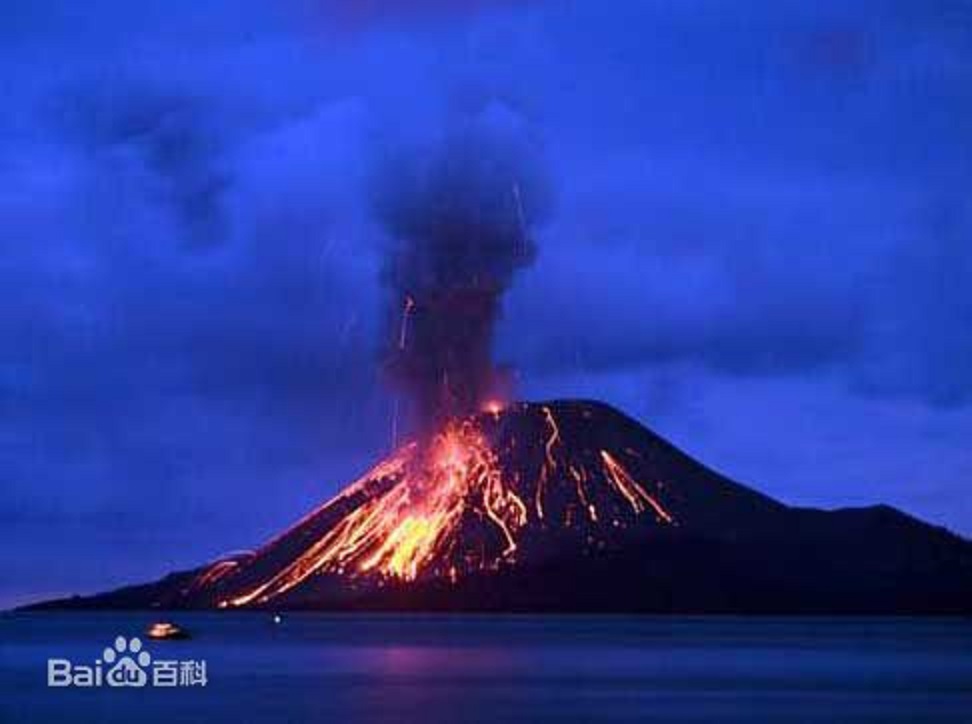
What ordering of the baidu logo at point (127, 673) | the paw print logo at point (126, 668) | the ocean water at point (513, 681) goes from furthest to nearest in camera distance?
the paw print logo at point (126, 668) → the baidu logo at point (127, 673) → the ocean water at point (513, 681)

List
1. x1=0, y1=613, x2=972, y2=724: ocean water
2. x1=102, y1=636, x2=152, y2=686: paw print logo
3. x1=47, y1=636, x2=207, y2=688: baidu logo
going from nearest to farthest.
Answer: x1=0, y1=613, x2=972, y2=724: ocean water
x1=47, y1=636, x2=207, y2=688: baidu logo
x1=102, y1=636, x2=152, y2=686: paw print logo

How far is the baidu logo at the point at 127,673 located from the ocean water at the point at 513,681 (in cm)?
137

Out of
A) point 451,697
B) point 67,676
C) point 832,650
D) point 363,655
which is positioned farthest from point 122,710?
point 832,650

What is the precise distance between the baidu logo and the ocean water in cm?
137

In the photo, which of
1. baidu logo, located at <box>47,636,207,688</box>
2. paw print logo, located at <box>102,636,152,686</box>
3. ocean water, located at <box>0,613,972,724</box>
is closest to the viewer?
ocean water, located at <box>0,613,972,724</box>

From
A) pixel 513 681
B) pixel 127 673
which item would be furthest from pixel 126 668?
pixel 513 681

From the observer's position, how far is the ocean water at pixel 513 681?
71375 millimetres

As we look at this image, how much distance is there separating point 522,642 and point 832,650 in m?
25.1

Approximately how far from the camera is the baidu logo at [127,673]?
293ft

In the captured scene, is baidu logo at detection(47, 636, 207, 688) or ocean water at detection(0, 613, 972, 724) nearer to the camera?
ocean water at detection(0, 613, 972, 724)

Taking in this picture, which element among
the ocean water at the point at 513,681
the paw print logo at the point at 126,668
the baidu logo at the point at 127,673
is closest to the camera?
the ocean water at the point at 513,681

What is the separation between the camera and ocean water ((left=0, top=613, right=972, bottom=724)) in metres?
71.4

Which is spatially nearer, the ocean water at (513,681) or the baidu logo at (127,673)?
the ocean water at (513,681)

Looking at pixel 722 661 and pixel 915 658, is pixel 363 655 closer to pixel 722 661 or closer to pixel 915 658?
pixel 722 661
